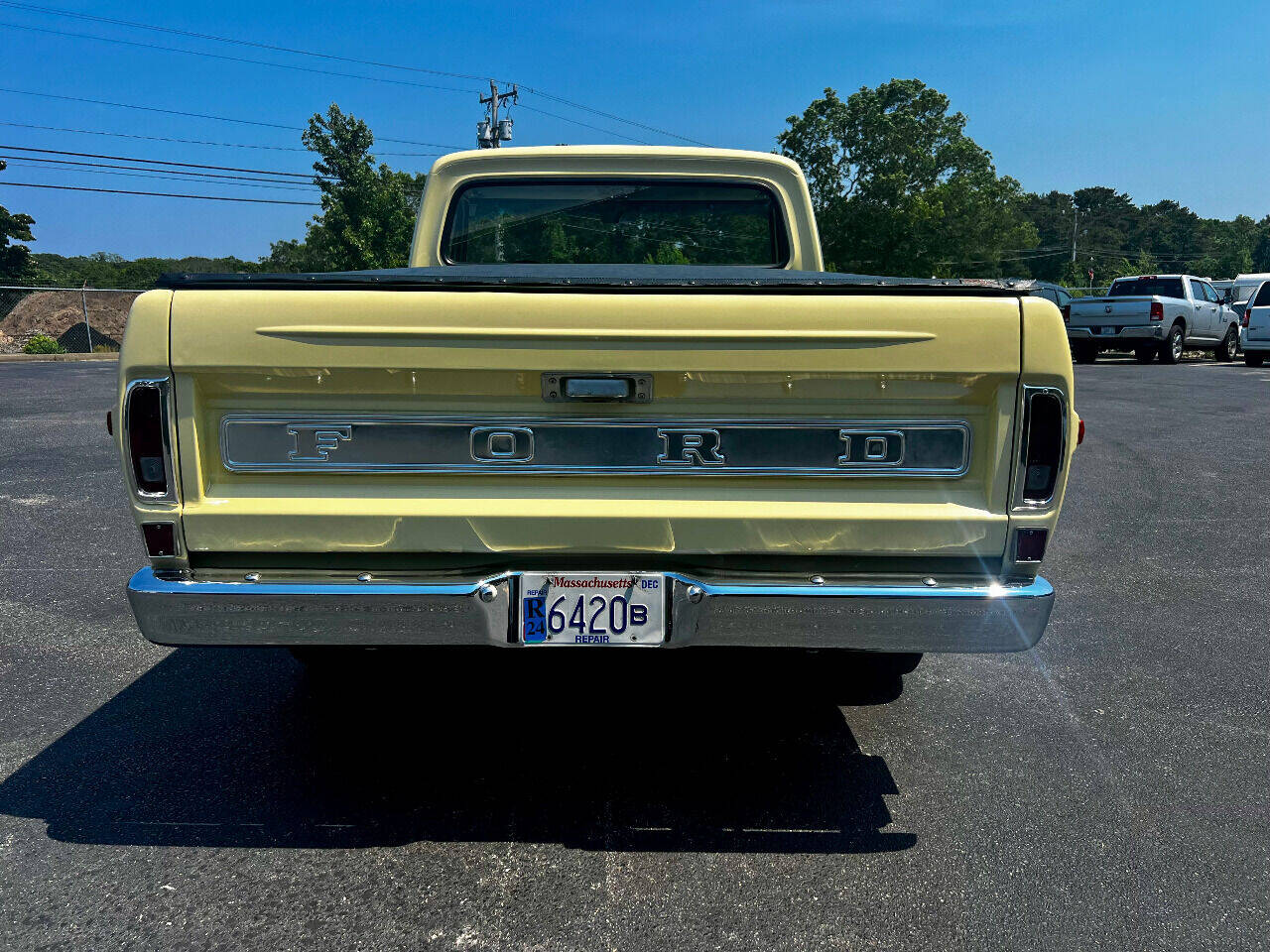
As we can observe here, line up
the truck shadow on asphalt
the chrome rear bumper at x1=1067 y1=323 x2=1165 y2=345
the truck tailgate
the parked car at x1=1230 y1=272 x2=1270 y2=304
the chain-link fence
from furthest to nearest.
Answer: the parked car at x1=1230 y1=272 x2=1270 y2=304 < the chain-link fence < the chrome rear bumper at x1=1067 y1=323 x2=1165 y2=345 < the truck shadow on asphalt < the truck tailgate

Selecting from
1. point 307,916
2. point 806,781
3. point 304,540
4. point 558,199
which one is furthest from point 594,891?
point 558,199

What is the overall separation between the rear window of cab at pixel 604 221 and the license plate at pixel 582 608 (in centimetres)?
256

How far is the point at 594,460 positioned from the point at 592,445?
4 cm

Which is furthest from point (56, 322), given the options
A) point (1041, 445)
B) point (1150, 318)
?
point (1041, 445)

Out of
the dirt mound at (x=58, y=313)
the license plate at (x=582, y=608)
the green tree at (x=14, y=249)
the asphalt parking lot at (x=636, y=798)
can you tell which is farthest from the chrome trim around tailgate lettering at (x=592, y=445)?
the green tree at (x=14, y=249)

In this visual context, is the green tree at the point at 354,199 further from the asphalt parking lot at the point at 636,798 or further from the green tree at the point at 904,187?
the asphalt parking lot at the point at 636,798

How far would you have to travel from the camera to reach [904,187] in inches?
2391

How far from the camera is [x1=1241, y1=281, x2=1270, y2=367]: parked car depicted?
19.6 meters

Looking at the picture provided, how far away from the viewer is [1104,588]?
202 inches

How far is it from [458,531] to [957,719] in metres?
1.99

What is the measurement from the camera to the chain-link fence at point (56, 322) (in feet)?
82.0

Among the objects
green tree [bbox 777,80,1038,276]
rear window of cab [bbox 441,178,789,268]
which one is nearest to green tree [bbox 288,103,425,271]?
green tree [bbox 777,80,1038,276]

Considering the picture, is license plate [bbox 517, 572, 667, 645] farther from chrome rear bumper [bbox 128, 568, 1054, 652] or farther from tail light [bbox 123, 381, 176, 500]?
tail light [bbox 123, 381, 176, 500]

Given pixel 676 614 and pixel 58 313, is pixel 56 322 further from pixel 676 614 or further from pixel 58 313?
pixel 676 614
